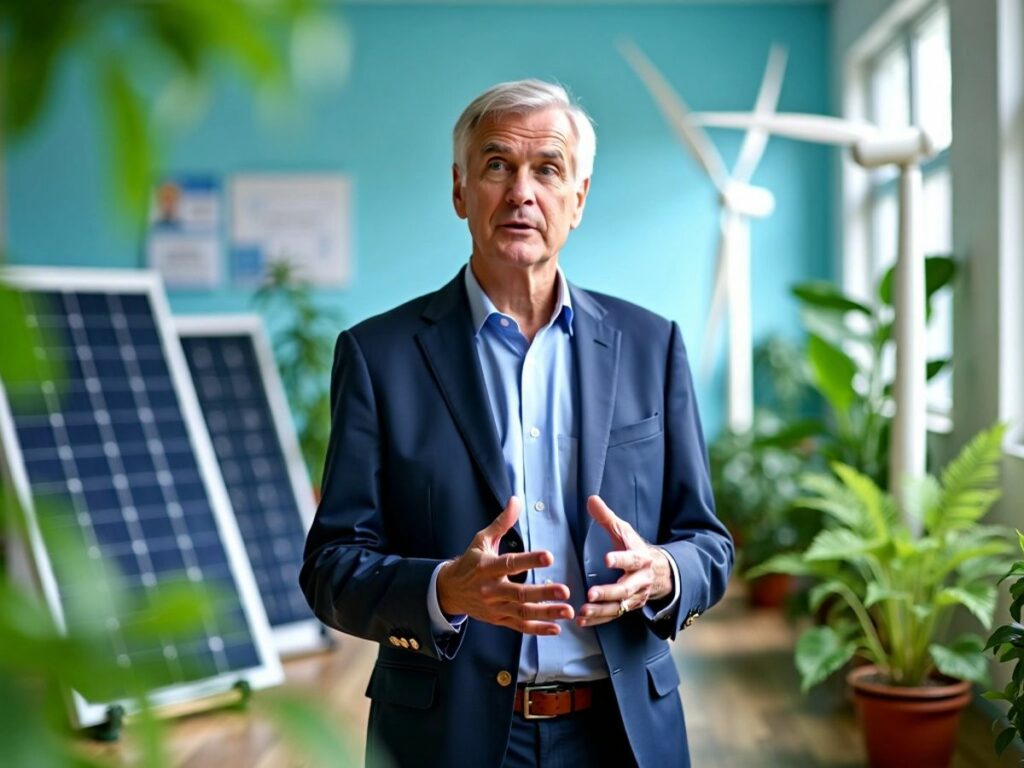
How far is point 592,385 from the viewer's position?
1.73 metres

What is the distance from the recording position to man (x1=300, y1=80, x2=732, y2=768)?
1.60 metres

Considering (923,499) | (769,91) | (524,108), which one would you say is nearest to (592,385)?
(524,108)

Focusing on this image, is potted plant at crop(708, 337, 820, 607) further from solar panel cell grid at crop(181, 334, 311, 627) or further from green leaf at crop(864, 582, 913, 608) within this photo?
solar panel cell grid at crop(181, 334, 311, 627)

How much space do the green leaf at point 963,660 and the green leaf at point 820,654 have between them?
25 centimetres

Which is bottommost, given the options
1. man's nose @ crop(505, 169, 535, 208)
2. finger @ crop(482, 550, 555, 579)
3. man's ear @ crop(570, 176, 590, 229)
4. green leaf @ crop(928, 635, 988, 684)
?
green leaf @ crop(928, 635, 988, 684)

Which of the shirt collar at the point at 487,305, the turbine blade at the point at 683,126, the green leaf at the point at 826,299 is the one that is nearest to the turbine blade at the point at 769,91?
the turbine blade at the point at 683,126

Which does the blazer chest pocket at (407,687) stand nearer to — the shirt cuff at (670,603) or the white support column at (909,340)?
the shirt cuff at (670,603)

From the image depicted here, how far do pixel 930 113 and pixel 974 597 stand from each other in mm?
3087

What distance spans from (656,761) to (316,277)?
592cm

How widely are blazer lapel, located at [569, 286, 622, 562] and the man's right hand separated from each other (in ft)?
0.72

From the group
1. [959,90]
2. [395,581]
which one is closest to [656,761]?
[395,581]

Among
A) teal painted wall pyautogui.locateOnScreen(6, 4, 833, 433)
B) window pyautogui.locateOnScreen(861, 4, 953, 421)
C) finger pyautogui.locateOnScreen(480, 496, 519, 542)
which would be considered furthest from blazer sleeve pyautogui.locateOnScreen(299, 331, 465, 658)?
teal painted wall pyautogui.locateOnScreen(6, 4, 833, 433)

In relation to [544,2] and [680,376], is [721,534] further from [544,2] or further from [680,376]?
[544,2]

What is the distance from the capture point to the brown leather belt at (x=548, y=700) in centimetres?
162
